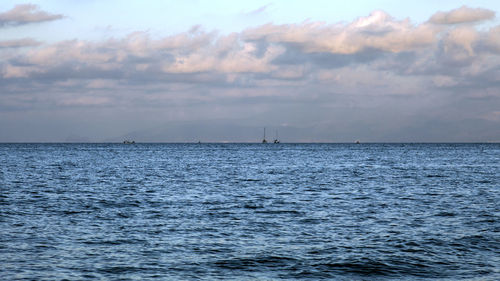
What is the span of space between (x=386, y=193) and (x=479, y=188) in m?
11.1

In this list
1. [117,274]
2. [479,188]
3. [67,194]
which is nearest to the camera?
[117,274]

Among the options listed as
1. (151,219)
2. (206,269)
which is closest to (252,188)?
(151,219)

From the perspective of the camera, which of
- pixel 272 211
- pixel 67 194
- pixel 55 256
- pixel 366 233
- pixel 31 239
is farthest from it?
pixel 67 194

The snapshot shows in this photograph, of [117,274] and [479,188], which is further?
[479,188]

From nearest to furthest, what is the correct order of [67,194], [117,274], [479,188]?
1. [117,274]
2. [67,194]
3. [479,188]

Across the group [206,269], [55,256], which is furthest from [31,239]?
[206,269]

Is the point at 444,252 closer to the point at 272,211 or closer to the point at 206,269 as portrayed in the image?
the point at 206,269

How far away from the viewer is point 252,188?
52094mm

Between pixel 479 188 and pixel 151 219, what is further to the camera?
pixel 479 188

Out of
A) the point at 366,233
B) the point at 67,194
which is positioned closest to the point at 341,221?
the point at 366,233

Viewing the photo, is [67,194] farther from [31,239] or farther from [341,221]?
[341,221]

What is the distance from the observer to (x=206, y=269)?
19.5 m

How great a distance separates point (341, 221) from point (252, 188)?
22.2 metres

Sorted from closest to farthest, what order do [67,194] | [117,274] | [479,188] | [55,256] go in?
[117,274] → [55,256] → [67,194] → [479,188]
